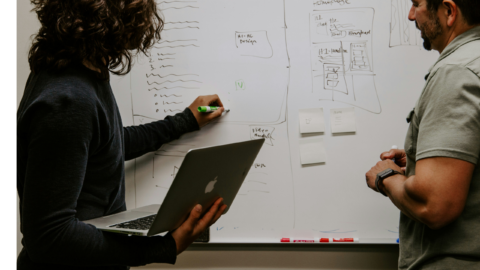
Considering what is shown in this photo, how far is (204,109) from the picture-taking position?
52.1 inches

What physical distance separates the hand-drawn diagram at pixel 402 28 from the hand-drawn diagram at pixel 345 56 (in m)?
0.08

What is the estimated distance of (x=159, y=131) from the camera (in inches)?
53.8

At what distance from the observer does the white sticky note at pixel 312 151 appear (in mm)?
1354

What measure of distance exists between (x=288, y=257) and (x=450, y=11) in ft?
3.44

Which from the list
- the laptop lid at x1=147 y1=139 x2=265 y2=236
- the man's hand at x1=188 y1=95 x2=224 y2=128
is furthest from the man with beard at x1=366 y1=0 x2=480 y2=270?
the man's hand at x1=188 y1=95 x2=224 y2=128

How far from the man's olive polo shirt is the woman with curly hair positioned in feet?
1.74

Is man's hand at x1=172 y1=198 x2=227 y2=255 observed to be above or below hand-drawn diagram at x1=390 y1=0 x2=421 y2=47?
below

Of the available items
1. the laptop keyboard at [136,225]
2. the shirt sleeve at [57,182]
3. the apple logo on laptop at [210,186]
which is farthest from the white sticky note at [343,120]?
the shirt sleeve at [57,182]

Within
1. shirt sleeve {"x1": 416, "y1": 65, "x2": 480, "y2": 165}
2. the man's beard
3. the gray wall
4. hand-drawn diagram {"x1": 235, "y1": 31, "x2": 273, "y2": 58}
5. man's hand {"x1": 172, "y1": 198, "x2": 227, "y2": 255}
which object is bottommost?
the gray wall

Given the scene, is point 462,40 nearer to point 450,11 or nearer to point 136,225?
point 450,11

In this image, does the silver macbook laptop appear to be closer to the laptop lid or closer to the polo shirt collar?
the laptop lid

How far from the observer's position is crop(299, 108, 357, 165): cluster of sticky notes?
4.40 feet

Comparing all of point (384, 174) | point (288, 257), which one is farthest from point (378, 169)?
point (288, 257)

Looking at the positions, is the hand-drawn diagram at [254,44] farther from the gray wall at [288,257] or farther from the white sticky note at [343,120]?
the gray wall at [288,257]
